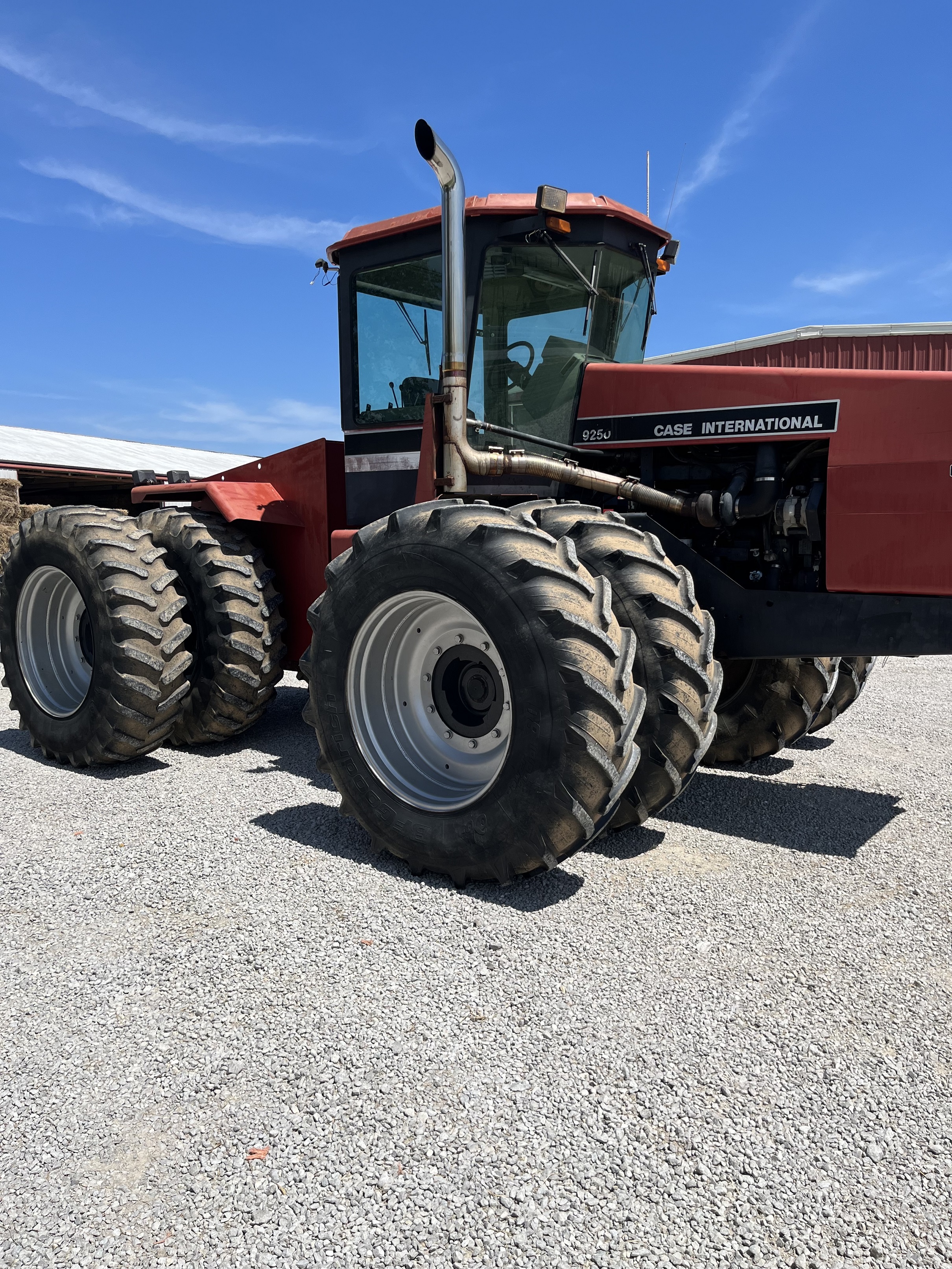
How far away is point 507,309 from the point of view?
15.2 ft

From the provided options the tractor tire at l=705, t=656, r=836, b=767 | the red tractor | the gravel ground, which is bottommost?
the gravel ground

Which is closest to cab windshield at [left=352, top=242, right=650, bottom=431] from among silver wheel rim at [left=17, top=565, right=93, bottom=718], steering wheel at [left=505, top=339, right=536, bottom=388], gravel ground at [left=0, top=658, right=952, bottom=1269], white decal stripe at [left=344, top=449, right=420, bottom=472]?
steering wheel at [left=505, top=339, right=536, bottom=388]

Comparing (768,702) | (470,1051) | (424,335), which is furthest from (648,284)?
(470,1051)

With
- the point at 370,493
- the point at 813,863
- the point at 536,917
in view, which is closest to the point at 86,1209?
the point at 536,917

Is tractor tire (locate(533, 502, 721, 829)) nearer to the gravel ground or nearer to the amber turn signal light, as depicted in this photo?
the gravel ground

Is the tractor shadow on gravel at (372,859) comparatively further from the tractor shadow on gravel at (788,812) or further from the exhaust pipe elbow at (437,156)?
the exhaust pipe elbow at (437,156)

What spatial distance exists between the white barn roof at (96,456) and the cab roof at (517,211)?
928 centimetres

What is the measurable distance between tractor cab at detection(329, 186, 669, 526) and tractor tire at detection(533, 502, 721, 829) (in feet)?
3.38

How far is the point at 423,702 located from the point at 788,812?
6.35ft

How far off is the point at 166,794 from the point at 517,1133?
3.14m

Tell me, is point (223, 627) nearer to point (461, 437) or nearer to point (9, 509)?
point (461, 437)

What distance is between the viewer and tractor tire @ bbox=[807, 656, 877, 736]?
212 inches

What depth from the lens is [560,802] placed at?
128 inches

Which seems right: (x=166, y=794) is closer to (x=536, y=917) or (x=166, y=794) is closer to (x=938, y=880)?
(x=536, y=917)
